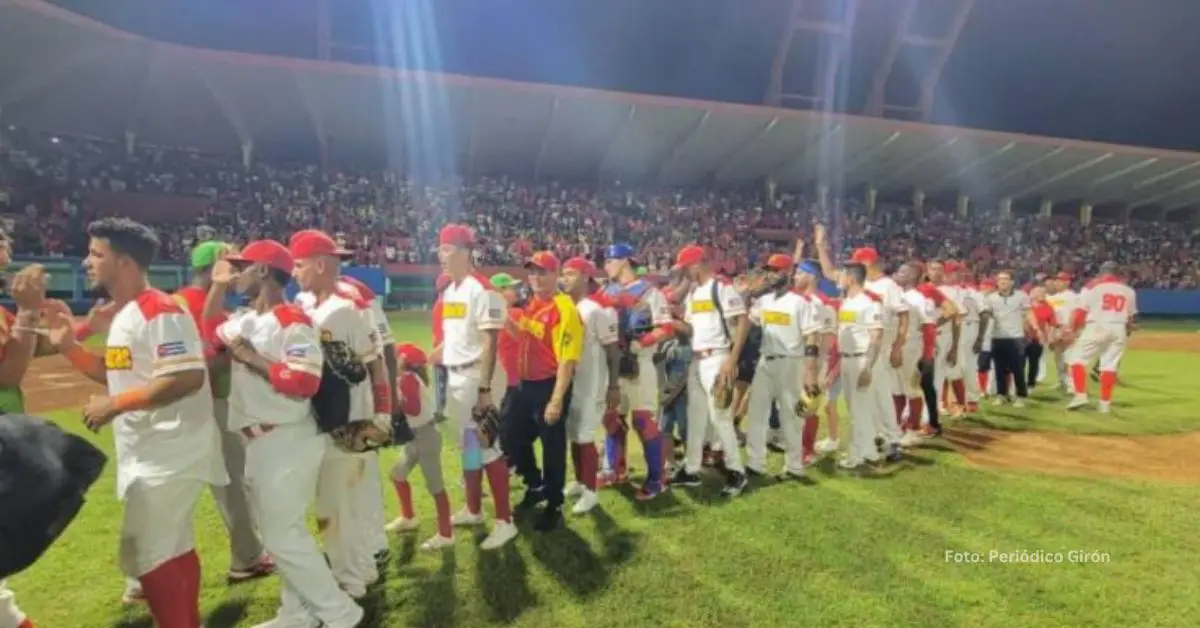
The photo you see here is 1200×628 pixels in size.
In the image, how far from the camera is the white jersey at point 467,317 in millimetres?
5289

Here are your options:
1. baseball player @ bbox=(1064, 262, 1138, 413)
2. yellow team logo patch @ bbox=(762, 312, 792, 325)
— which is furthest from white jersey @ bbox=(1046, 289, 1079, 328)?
yellow team logo patch @ bbox=(762, 312, 792, 325)

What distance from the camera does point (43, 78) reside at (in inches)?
837

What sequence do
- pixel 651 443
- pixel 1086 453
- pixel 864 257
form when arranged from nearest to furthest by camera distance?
pixel 651 443 → pixel 864 257 → pixel 1086 453

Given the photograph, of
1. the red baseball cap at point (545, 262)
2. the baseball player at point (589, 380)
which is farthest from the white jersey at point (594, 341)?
the red baseball cap at point (545, 262)

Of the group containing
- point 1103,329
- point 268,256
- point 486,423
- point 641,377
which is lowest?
point 486,423

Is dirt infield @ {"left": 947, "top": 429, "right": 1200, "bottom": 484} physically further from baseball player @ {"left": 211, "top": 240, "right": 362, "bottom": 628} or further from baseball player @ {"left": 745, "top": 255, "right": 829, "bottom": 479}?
baseball player @ {"left": 211, "top": 240, "right": 362, "bottom": 628}

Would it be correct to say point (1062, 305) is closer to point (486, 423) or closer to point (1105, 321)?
point (1105, 321)

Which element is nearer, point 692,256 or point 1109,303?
point 692,256

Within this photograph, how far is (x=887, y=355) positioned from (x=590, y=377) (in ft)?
12.1

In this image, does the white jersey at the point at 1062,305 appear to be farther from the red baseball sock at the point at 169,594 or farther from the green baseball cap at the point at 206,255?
the red baseball sock at the point at 169,594

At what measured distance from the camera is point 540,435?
18.9ft

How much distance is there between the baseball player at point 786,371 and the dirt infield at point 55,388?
8.47 m

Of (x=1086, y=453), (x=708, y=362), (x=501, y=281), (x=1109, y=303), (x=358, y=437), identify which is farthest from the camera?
(x=1109, y=303)

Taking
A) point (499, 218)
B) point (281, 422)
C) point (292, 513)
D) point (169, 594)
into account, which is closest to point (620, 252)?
point (281, 422)
